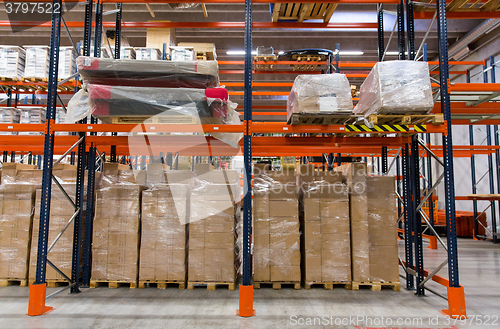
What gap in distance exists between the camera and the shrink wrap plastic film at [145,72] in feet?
14.6

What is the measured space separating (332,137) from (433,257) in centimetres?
567

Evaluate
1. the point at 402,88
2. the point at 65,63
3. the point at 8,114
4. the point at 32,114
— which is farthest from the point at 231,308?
the point at 8,114

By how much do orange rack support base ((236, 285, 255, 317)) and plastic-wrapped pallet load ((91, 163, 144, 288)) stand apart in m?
2.14

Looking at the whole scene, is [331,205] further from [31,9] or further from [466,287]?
[31,9]

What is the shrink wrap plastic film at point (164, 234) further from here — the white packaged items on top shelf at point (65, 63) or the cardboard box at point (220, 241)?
the white packaged items on top shelf at point (65, 63)

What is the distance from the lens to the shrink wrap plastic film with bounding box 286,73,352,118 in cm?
424

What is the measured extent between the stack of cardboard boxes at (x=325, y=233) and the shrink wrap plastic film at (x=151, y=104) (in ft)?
7.49

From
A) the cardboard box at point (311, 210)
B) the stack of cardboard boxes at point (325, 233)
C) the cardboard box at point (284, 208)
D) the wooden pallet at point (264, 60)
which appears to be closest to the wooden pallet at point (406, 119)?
the stack of cardboard boxes at point (325, 233)

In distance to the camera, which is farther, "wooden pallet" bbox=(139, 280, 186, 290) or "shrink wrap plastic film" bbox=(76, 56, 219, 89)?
"wooden pallet" bbox=(139, 280, 186, 290)

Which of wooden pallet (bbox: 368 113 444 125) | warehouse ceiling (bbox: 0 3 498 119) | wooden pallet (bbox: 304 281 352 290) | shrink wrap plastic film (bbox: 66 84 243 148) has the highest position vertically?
warehouse ceiling (bbox: 0 3 498 119)

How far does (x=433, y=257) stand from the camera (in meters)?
8.10

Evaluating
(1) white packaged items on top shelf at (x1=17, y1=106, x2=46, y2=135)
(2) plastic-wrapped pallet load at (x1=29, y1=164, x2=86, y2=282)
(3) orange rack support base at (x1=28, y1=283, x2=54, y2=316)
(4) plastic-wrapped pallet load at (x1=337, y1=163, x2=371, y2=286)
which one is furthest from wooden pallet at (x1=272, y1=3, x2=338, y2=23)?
(1) white packaged items on top shelf at (x1=17, y1=106, x2=46, y2=135)

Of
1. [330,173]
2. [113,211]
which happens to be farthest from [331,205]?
[113,211]

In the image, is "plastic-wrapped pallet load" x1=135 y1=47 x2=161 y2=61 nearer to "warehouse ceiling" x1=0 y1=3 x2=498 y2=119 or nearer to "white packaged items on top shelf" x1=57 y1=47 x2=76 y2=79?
"white packaged items on top shelf" x1=57 y1=47 x2=76 y2=79
